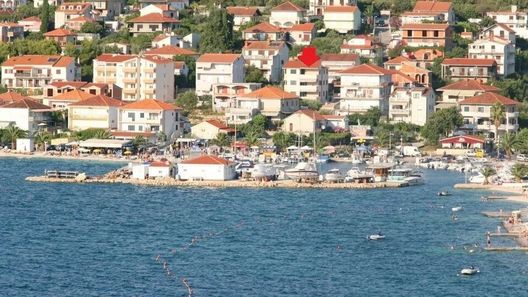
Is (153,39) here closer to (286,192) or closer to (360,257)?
(286,192)

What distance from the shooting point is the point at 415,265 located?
41.2 m

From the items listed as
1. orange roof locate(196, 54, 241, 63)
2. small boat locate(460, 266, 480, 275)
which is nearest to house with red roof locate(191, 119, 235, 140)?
orange roof locate(196, 54, 241, 63)

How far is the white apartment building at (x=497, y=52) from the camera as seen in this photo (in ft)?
236

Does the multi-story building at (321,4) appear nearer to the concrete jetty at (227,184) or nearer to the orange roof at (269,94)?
the orange roof at (269,94)

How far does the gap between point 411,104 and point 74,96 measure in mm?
14101

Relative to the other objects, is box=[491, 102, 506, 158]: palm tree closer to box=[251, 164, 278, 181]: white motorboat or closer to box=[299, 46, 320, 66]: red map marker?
box=[299, 46, 320, 66]: red map marker

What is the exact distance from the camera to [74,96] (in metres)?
70.8

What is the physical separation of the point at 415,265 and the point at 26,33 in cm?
4400

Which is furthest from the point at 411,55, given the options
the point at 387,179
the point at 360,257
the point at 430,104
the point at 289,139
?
the point at 360,257

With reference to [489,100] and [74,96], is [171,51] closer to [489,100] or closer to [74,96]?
[74,96]

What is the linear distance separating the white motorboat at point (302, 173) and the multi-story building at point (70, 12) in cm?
2586

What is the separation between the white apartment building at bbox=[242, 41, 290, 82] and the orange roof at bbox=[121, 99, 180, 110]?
21.7ft

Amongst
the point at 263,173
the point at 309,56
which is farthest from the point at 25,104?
the point at 263,173

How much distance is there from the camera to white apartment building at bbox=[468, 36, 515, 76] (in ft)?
236
